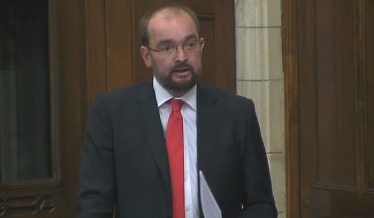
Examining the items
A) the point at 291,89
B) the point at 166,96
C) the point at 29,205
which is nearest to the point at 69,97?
the point at 29,205

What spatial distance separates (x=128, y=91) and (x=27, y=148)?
79.6 inches

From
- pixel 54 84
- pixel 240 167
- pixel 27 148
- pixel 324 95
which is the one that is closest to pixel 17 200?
pixel 27 148

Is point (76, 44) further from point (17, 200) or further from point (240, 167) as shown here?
point (240, 167)

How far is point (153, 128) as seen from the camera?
2.97 m

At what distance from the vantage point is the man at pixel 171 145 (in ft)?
9.53

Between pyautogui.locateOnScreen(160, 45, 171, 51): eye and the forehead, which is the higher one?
the forehead

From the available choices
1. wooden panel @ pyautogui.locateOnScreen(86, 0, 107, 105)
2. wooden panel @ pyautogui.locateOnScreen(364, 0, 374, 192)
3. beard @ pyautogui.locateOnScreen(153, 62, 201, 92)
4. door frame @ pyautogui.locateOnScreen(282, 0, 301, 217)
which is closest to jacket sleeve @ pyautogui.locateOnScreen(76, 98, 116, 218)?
beard @ pyautogui.locateOnScreen(153, 62, 201, 92)

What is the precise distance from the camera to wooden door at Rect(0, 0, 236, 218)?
4.98m

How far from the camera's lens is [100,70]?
5.16 m

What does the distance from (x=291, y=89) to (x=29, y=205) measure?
1.72 meters

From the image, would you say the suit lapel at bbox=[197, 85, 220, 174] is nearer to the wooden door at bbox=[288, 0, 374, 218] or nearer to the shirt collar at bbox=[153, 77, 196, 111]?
the shirt collar at bbox=[153, 77, 196, 111]

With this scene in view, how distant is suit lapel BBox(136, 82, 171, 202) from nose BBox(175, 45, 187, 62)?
0.69ft

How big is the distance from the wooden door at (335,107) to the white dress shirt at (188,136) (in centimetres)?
241

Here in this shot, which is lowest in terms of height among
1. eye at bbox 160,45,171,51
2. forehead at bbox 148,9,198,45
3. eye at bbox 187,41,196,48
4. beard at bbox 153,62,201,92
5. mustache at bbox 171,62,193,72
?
beard at bbox 153,62,201,92
